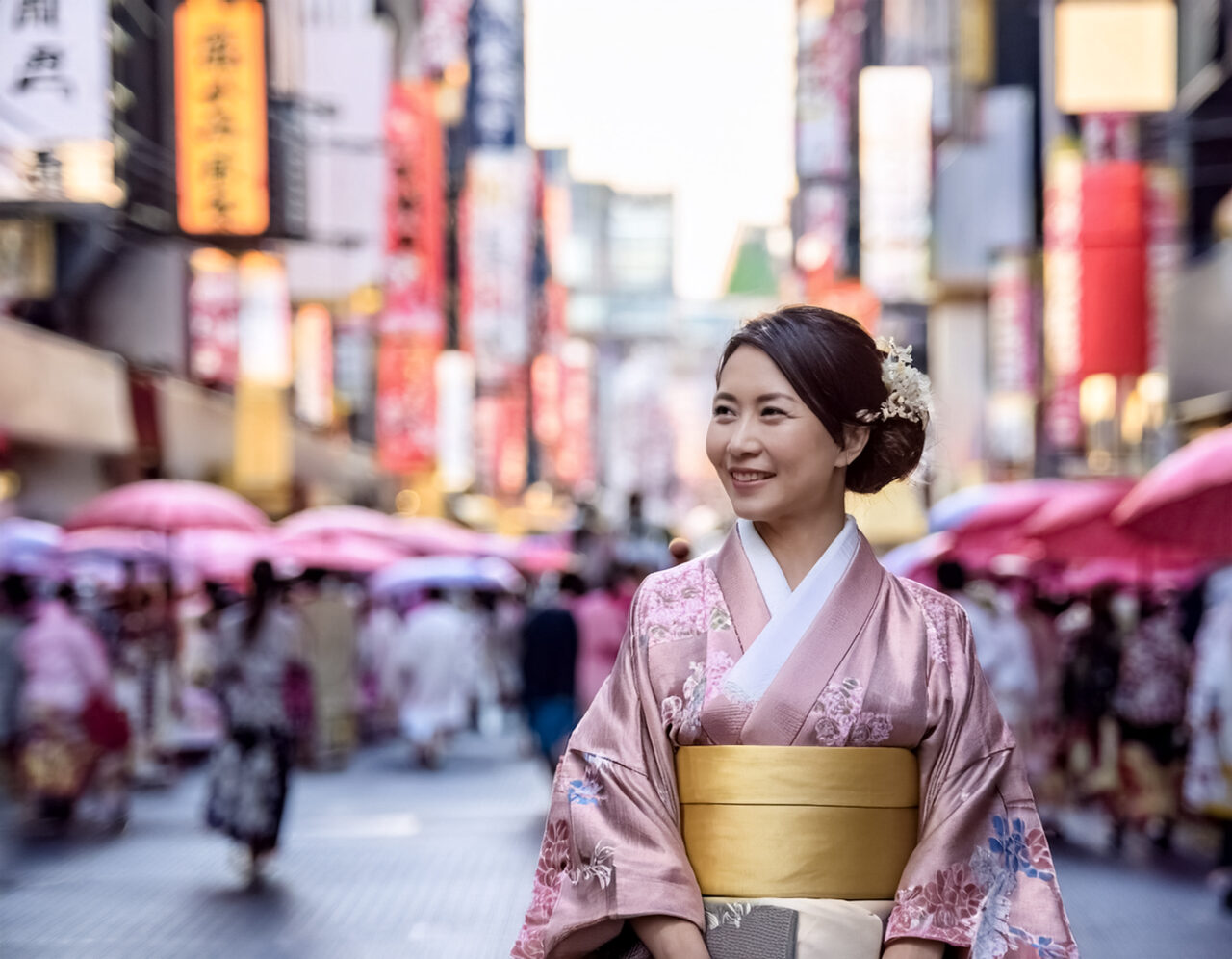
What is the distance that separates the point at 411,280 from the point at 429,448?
462 cm

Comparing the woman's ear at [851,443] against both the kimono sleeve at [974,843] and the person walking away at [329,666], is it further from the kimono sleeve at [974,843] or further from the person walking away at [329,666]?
the person walking away at [329,666]

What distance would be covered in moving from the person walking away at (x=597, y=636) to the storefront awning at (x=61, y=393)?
6.90 meters

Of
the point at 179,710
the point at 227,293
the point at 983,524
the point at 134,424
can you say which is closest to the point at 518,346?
the point at 227,293

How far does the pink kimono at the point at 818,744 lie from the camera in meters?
2.87

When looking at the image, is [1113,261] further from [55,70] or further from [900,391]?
[900,391]

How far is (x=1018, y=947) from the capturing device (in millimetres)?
2910

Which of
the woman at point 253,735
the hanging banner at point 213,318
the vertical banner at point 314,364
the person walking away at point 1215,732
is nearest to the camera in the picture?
the person walking away at point 1215,732

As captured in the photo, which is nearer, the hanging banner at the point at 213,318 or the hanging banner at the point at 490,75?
A: the hanging banner at the point at 213,318

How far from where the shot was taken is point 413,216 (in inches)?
931

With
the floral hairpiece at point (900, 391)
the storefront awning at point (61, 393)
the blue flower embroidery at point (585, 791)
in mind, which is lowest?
the blue flower embroidery at point (585, 791)

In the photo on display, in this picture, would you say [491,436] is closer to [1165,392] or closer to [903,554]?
[1165,392]

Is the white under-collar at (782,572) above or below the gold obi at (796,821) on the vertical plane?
above

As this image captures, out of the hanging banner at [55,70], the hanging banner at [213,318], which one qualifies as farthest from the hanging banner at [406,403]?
the hanging banner at [55,70]

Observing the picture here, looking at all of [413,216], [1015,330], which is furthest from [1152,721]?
[413,216]
